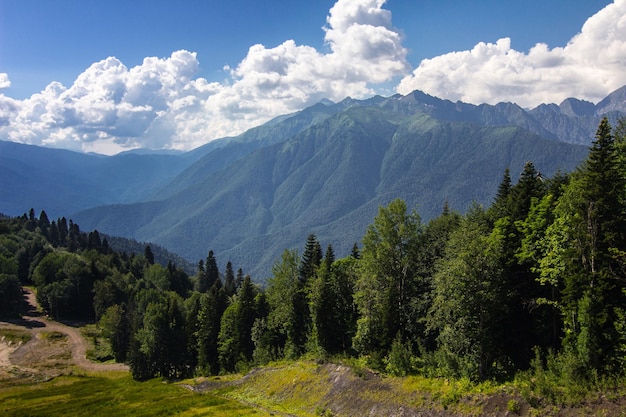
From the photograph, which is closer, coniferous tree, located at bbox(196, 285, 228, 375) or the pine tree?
the pine tree

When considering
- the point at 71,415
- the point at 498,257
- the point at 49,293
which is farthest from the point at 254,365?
the point at 49,293

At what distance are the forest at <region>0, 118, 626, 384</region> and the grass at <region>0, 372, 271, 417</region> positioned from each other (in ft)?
39.8

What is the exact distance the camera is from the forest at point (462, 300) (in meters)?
28.3

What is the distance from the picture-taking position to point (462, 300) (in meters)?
32.0

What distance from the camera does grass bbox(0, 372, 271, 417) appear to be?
40.6 meters

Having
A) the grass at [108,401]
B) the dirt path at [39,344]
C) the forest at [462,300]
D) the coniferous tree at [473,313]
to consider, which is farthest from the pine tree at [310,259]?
the dirt path at [39,344]

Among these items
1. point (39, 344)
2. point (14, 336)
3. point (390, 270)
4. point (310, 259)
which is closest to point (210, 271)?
point (39, 344)

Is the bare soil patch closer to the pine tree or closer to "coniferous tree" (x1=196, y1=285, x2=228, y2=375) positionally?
"coniferous tree" (x1=196, y1=285, x2=228, y2=375)

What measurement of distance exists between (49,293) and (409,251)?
12931 centimetres

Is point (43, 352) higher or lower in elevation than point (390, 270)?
lower

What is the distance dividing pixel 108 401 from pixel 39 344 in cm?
7042

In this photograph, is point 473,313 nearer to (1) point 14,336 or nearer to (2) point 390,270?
(2) point 390,270

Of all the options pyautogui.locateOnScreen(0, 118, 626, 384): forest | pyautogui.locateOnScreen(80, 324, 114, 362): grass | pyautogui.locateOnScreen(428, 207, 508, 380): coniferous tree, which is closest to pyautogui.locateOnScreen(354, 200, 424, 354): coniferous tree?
pyautogui.locateOnScreen(0, 118, 626, 384): forest

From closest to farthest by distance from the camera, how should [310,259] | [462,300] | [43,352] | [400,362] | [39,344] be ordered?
[462,300] → [400,362] → [310,259] → [43,352] → [39,344]
